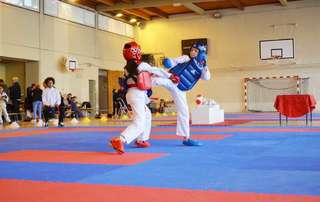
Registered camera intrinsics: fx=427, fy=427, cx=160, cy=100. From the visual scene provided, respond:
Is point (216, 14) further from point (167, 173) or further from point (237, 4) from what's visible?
point (167, 173)

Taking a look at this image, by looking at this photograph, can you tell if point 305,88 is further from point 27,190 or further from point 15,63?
point 27,190

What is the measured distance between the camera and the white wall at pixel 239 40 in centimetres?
2373

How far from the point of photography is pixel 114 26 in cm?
2548

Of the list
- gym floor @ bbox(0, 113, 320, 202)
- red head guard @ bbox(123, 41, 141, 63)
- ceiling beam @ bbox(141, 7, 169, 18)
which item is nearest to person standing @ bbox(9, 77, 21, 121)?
ceiling beam @ bbox(141, 7, 169, 18)

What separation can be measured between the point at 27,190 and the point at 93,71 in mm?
19767

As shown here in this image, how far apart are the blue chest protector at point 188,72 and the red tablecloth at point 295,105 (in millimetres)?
5263

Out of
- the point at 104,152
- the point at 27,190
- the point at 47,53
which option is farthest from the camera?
the point at 47,53

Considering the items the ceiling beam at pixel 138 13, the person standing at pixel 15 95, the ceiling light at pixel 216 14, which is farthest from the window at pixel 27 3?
the ceiling light at pixel 216 14

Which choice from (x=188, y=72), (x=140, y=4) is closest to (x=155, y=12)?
(x=140, y=4)

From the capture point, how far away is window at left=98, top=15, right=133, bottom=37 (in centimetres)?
2420

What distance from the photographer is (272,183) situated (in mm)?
3688

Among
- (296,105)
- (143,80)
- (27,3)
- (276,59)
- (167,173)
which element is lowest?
(167,173)

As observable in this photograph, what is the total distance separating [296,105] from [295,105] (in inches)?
1.1

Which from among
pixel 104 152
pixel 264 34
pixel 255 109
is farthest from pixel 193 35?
pixel 104 152
